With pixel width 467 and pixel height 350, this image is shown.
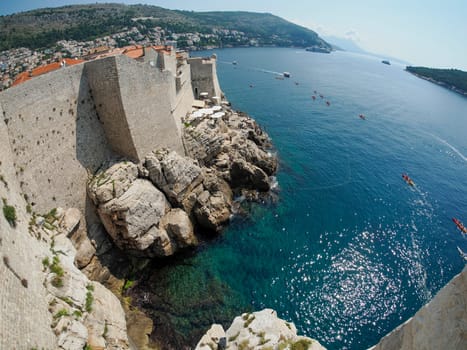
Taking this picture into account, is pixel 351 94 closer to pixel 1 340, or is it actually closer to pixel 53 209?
pixel 53 209

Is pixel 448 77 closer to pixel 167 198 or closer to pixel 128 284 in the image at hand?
pixel 167 198

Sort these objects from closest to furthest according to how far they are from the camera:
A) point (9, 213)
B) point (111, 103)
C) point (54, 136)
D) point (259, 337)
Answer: point (259, 337) → point (9, 213) → point (54, 136) → point (111, 103)

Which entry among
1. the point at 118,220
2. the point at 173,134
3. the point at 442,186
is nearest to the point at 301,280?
the point at 118,220

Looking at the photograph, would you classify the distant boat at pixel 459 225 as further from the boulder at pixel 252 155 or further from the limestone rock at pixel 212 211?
the limestone rock at pixel 212 211

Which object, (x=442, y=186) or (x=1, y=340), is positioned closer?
(x=1, y=340)

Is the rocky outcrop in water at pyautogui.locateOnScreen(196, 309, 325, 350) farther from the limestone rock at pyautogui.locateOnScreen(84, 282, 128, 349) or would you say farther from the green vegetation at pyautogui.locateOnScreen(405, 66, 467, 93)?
the green vegetation at pyautogui.locateOnScreen(405, 66, 467, 93)

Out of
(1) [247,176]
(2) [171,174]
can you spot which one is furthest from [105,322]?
(1) [247,176]
